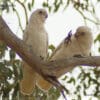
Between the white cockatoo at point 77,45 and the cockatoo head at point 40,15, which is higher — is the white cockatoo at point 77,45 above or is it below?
below

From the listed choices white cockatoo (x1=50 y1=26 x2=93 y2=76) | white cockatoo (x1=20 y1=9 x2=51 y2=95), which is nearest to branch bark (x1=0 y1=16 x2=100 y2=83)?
white cockatoo (x1=50 y1=26 x2=93 y2=76)

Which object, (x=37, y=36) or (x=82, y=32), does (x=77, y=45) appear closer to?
(x=82, y=32)

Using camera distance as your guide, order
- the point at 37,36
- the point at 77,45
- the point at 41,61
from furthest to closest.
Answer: the point at 37,36 < the point at 77,45 < the point at 41,61

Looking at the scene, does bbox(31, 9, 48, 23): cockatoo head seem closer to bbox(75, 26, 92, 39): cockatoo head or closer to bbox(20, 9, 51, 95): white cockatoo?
bbox(20, 9, 51, 95): white cockatoo

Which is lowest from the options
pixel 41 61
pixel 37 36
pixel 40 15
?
pixel 41 61

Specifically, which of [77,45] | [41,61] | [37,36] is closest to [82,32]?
[77,45]

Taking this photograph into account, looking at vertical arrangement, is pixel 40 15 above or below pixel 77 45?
above

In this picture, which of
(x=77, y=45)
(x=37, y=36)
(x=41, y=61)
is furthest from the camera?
(x=37, y=36)

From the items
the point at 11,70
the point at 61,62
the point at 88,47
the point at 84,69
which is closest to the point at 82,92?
the point at 84,69

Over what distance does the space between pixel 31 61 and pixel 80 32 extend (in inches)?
23.1

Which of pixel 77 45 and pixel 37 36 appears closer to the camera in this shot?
pixel 77 45

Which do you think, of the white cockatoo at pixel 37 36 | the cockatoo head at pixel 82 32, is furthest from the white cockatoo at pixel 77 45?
the white cockatoo at pixel 37 36

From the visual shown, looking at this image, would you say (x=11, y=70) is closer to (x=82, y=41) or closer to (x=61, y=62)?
(x=82, y=41)

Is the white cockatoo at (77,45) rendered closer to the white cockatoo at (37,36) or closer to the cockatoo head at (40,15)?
the white cockatoo at (37,36)
